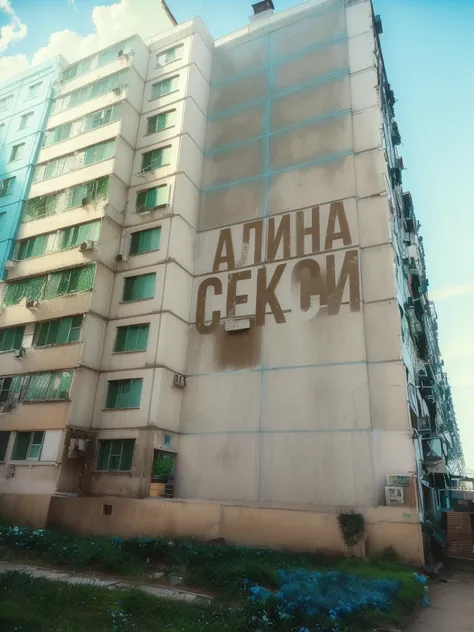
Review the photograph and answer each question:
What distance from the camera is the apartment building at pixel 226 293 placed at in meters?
20.0

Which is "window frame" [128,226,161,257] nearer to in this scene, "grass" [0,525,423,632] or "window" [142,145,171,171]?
"window" [142,145,171,171]

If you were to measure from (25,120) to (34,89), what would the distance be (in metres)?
3.07

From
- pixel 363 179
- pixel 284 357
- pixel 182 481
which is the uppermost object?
pixel 363 179

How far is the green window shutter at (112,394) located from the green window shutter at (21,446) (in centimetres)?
401

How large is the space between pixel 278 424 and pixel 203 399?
4331 mm

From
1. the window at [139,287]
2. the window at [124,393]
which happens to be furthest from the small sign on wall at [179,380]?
the window at [139,287]

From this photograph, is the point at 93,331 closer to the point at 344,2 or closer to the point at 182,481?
the point at 182,481

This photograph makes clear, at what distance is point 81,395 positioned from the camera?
22422 millimetres

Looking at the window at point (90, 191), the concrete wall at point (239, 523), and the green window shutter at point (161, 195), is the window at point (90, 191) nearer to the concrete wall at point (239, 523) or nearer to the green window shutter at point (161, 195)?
the green window shutter at point (161, 195)

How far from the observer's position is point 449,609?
38.1 ft

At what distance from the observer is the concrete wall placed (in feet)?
52.7

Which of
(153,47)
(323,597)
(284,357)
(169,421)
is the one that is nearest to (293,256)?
(284,357)

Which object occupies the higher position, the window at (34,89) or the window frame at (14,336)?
the window at (34,89)

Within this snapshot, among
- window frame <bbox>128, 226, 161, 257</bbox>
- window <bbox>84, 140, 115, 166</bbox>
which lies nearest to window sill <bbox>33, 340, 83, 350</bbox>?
window frame <bbox>128, 226, 161, 257</bbox>
